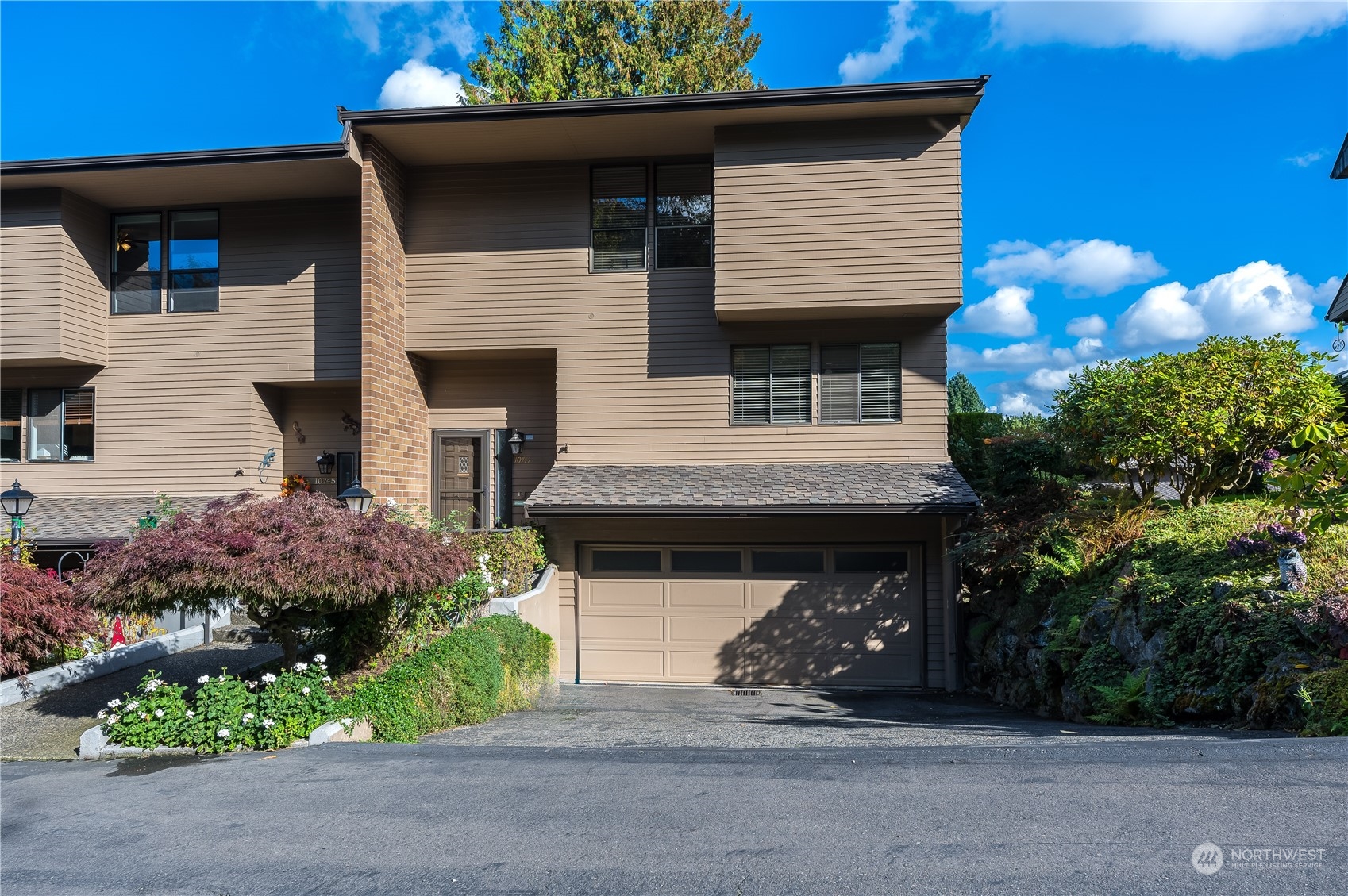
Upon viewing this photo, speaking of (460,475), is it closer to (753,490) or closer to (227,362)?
(227,362)

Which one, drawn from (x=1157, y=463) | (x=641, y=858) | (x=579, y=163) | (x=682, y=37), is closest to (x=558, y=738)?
(x=641, y=858)

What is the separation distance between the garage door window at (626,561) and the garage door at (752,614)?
13 millimetres

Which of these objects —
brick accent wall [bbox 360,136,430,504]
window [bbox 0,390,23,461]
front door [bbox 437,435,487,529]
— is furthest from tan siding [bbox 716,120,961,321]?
window [bbox 0,390,23,461]

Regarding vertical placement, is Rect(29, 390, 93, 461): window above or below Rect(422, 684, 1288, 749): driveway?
above

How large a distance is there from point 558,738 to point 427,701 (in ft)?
4.37

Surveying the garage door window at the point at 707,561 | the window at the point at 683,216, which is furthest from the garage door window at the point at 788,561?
the window at the point at 683,216

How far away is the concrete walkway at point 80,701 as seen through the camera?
7121mm

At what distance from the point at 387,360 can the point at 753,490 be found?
6084 mm

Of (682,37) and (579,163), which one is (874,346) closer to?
(579,163)

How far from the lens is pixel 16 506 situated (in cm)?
1045

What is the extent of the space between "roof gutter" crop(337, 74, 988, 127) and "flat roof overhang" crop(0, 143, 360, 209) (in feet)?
3.29

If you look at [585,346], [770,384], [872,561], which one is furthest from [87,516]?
[872,561]

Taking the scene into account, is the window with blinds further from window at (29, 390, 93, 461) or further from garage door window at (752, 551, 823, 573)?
window at (29, 390, 93, 461)

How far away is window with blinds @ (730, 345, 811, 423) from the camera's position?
1255 centimetres
